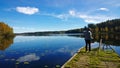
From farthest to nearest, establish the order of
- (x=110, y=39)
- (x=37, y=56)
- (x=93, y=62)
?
(x=110, y=39) < (x=37, y=56) < (x=93, y=62)

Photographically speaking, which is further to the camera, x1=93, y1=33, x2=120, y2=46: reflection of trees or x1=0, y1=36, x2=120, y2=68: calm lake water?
x1=93, y1=33, x2=120, y2=46: reflection of trees

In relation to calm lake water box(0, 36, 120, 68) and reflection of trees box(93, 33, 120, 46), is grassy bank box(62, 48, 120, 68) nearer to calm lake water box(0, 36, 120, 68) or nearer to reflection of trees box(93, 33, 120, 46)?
calm lake water box(0, 36, 120, 68)

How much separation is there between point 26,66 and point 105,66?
28.8ft

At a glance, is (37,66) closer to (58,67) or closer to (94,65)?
(58,67)

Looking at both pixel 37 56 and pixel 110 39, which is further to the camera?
pixel 110 39

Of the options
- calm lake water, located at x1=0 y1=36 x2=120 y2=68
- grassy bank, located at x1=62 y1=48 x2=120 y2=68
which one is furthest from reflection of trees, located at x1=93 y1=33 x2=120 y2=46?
grassy bank, located at x1=62 y1=48 x2=120 y2=68

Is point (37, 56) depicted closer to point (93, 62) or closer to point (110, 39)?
point (93, 62)

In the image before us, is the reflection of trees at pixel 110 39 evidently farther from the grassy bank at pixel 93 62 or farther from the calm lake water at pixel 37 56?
the grassy bank at pixel 93 62

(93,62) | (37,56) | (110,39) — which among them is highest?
(93,62)

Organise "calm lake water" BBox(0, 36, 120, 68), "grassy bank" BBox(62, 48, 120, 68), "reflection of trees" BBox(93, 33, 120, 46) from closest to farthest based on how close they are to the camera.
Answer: "grassy bank" BBox(62, 48, 120, 68), "calm lake water" BBox(0, 36, 120, 68), "reflection of trees" BBox(93, 33, 120, 46)

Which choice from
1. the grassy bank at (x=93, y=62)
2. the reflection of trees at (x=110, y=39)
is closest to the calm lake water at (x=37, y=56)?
the grassy bank at (x=93, y=62)

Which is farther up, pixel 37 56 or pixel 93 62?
pixel 93 62

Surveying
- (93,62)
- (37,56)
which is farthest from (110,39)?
(93,62)

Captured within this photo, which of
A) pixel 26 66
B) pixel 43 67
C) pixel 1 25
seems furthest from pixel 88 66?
pixel 1 25
